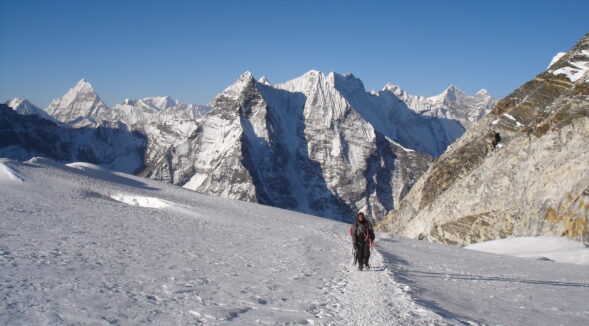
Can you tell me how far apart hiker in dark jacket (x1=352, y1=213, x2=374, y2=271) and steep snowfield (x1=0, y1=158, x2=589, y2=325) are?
674mm

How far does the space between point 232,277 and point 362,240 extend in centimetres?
567

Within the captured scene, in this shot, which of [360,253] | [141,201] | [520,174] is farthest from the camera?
[520,174]

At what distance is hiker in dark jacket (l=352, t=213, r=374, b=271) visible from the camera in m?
16.3

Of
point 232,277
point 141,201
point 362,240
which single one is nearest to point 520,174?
point 362,240

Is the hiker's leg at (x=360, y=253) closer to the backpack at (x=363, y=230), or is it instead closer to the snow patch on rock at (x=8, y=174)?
the backpack at (x=363, y=230)

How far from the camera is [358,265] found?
55.5ft

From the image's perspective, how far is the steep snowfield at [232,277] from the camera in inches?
376

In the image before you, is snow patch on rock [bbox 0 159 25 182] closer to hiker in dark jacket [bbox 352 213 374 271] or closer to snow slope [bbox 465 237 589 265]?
hiker in dark jacket [bbox 352 213 374 271]

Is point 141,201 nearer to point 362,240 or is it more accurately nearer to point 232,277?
point 362,240

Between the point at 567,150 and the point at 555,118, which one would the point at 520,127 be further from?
the point at 567,150

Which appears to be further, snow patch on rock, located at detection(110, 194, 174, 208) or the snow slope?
snow patch on rock, located at detection(110, 194, 174, 208)

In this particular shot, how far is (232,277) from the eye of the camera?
13.4 metres

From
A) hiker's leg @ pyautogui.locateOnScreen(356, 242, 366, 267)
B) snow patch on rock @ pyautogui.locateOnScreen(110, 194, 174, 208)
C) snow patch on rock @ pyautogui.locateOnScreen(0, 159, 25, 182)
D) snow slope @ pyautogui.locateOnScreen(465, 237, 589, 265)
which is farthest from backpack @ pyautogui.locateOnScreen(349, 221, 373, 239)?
snow patch on rock @ pyautogui.locateOnScreen(0, 159, 25, 182)

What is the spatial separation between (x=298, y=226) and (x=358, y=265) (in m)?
13.4
